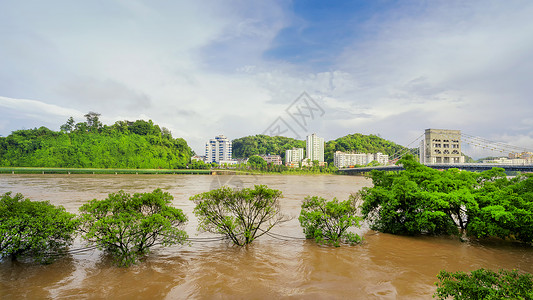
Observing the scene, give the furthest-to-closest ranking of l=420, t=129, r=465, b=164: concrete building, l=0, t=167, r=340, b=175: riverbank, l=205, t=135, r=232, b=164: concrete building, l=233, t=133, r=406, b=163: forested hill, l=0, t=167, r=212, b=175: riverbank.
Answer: l=205, t=135, r=232, b=164: concrete building
l=233, t=133, r=406, b=163: forested hill
l=420, t=129, r=465, b=164: concrete building
l=0, t=167, r=340, b=175: riverbank
l=0, t=167, r=212, b=175: riverbank

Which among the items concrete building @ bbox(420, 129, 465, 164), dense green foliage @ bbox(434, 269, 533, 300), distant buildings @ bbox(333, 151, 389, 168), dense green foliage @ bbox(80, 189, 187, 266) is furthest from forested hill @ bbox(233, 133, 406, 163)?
dense green foliage @ bbox(434, 269, 533, 300)

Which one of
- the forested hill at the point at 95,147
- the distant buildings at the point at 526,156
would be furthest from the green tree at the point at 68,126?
the distant buildings at the point at 526,156

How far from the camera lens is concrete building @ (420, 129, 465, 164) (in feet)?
197

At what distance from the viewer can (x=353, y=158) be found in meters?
101

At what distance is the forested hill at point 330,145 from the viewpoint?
365 feet

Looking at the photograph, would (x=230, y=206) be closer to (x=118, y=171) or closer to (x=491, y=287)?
(x=491, y=287)

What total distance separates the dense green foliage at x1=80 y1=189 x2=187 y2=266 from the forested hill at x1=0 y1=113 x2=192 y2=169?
71.0m

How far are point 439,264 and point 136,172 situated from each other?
67.4m

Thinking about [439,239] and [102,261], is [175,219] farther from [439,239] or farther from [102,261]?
[439,239]

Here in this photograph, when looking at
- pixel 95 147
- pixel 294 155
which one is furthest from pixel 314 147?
pixel 95 147

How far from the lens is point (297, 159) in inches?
4437

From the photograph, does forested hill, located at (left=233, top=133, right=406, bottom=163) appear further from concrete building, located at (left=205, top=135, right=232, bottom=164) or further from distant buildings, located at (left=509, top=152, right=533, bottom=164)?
distant buildings, located at (left=509, top=152, right=533, bottom=164)

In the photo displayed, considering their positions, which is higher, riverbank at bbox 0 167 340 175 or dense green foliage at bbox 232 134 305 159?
dense green foliage at bbox 232 134 305 159

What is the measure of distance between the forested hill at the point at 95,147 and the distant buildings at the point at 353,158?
54.0 meters
